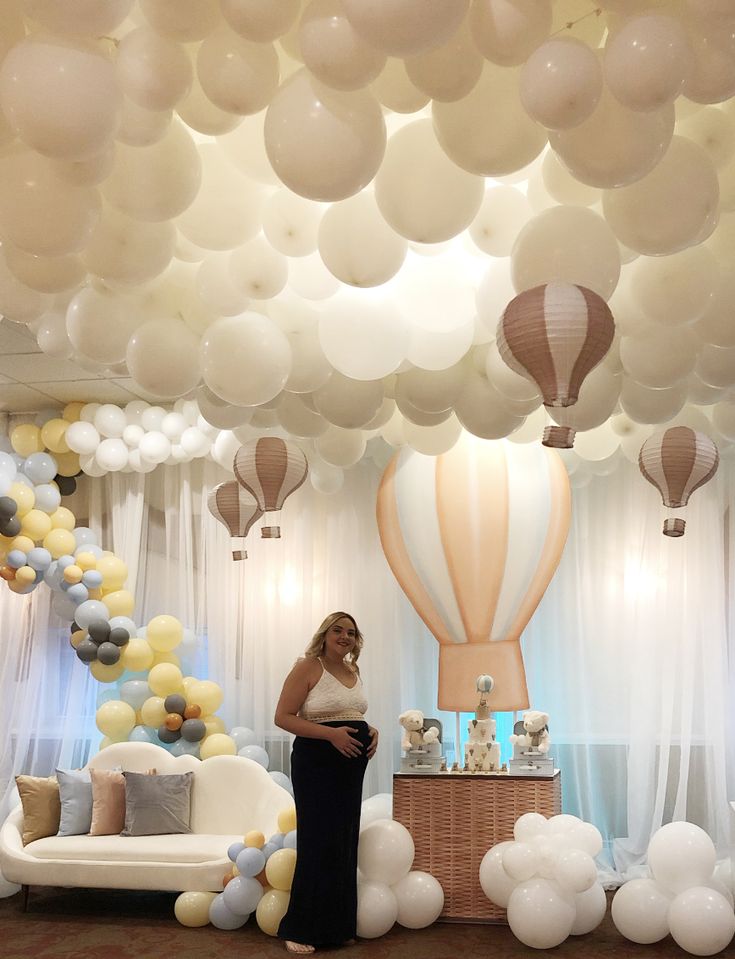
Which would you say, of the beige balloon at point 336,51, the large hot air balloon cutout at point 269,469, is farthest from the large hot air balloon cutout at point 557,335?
the large hot air balloon cutout at point 269,469

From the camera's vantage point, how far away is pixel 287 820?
434 centimetres

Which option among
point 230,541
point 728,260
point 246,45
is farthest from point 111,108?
point 230,541

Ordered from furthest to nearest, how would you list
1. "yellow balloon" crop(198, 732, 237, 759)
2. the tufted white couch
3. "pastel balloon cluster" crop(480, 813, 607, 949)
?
"yellow balloon" crop(198, 732, 237, 759) → the tufted white couch → "pastel balloon cluster" crop(480, 813, 607, 949)

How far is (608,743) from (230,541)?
2425 mm

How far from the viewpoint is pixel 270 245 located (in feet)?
8.34

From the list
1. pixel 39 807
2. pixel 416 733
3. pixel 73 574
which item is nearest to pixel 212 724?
pixel 39 807

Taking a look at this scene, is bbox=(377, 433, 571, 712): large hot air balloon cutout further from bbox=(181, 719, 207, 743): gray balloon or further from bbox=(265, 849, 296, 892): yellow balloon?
bbox=(181, 719, 207, 743): gray balloon

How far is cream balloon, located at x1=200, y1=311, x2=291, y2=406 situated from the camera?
2.58 metres

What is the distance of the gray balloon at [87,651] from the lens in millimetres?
5340

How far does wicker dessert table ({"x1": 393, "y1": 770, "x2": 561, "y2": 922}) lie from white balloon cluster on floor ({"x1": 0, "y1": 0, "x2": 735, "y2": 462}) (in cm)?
194

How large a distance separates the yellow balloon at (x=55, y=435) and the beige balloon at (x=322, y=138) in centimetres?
428

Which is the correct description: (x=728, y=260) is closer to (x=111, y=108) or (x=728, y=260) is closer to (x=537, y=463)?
(x=111, y=108)

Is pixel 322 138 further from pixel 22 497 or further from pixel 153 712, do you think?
pixel 153 712

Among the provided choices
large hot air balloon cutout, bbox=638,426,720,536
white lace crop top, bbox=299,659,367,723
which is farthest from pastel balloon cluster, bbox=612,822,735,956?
large hot air balloon cutout, bbox=638,426,720,536
